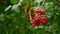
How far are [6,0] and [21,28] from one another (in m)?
0.22

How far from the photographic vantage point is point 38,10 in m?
1.13

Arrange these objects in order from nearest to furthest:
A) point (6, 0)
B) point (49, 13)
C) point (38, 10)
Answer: point (38, 10) → point (49, 13) → point (6, 0)

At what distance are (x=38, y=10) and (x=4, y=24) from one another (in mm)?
392

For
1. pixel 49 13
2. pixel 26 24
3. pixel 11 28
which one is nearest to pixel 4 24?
pixel 11 28

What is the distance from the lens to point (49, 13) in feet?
4.28

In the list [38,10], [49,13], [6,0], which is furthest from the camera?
[6,0]

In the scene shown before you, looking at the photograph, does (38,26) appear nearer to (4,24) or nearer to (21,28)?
(21,28)

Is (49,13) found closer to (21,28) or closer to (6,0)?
(21,28)

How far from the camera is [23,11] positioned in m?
1.33

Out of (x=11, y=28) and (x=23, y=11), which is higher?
(x=23, y=11)

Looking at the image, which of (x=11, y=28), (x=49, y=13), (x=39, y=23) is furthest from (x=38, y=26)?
(x=11, y=28)

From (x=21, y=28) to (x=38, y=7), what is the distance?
281 millimetres

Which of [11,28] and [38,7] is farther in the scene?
[11,28]

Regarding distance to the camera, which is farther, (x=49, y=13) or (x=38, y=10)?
(x=49, y=13)
